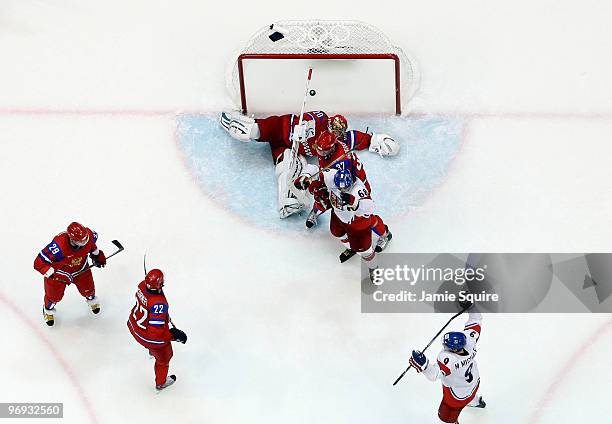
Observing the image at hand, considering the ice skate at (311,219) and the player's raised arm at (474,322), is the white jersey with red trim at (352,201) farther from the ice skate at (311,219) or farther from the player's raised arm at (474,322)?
the player's raised arm at (474,322)

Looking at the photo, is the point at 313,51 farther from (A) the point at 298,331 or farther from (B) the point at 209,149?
(A) the point at 298,331

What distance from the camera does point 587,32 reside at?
31.1 ft

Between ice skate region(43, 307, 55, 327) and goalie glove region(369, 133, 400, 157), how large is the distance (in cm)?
230

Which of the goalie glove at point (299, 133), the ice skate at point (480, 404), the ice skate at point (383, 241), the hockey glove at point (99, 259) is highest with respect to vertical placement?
the goalie glove at point (299, 133)

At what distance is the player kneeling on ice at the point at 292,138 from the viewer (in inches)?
331

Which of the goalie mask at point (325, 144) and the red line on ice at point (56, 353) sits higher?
the goalie mask at point (325, 144)

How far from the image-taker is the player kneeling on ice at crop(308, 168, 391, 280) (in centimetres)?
778

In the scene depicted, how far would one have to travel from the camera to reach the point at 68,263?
766 centimetres

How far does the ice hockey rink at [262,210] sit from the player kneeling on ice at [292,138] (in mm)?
138

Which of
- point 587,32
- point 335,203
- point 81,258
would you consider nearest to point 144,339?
point 81,258

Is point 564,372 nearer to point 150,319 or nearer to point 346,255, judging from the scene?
point 346,255

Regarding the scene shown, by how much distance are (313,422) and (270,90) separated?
8.03 ft

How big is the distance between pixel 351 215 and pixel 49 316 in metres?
1.87

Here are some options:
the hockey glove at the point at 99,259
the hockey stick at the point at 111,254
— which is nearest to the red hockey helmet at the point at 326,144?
the hockey stick at the point at 111,254
